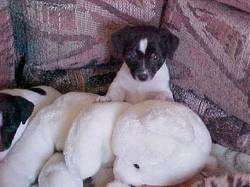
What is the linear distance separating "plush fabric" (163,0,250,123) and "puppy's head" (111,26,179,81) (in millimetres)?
57

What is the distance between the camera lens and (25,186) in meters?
1.46

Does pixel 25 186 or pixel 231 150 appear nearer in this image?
pixel 25 186

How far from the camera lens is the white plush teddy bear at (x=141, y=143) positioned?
49.1 inches

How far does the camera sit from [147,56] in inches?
61.4

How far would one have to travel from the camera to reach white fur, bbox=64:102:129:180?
4.47 ft

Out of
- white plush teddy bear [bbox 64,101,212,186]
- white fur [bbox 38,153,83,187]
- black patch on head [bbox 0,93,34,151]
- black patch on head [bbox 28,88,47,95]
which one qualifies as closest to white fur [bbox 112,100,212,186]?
white plush teddy bear [bbox 64,101,212,186]

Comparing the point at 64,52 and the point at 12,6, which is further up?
the point at 12,6

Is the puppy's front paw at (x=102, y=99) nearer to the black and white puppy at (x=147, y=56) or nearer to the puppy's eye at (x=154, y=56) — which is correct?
the black and white puppy at (x=147, y=56)

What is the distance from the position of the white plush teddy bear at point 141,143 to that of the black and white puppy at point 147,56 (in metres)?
0.17

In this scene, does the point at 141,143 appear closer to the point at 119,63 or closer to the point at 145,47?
the point at 145,47

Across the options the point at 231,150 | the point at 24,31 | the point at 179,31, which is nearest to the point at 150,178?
the point at 231,150

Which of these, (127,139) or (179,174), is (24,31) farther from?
(179,174)

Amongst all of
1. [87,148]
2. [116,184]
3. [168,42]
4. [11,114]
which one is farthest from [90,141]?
[168,42]

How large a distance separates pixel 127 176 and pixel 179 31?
55 cm
